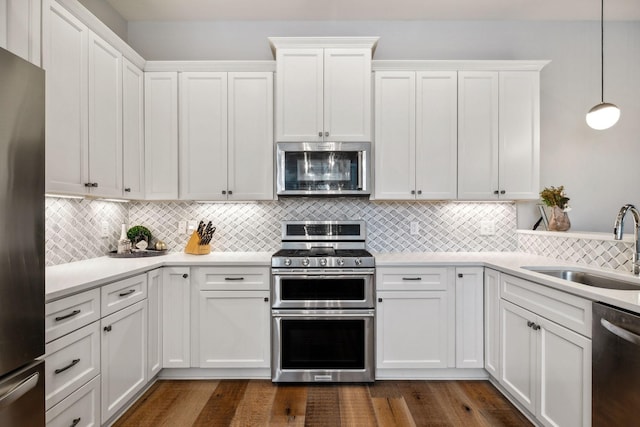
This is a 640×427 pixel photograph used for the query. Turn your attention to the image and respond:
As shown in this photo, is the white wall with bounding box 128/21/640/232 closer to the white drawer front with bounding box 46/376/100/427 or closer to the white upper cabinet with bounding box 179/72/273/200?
the white upper cabinet with bounding box 179/72/273/200

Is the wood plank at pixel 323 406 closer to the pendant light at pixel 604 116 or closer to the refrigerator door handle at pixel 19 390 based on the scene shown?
the refrigerator door handle at pixel 19 390

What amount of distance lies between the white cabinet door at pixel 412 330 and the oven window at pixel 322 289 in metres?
0.20

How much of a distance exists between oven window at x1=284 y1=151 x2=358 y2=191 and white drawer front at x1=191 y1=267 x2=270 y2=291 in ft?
2.34

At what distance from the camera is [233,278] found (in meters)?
2.50

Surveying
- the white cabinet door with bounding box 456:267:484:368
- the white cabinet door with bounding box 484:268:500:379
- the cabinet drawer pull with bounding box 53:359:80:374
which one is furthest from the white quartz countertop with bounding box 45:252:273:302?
the white cabinet door with bounding box 484:268:500:379

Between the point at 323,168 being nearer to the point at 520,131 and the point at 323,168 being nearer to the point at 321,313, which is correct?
the point at 321,313

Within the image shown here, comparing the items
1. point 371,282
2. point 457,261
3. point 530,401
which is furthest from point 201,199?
point 530,401

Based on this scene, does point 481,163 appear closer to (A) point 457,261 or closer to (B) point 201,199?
(A) point 457,261

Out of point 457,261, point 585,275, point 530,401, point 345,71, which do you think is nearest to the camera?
point 530,401

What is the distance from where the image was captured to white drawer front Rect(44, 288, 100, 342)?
1.49 meters

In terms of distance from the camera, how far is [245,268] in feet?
8.21

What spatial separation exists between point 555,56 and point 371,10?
70.3 inches

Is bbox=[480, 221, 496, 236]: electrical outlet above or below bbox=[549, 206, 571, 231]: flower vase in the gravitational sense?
below

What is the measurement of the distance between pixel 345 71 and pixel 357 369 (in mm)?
2309
